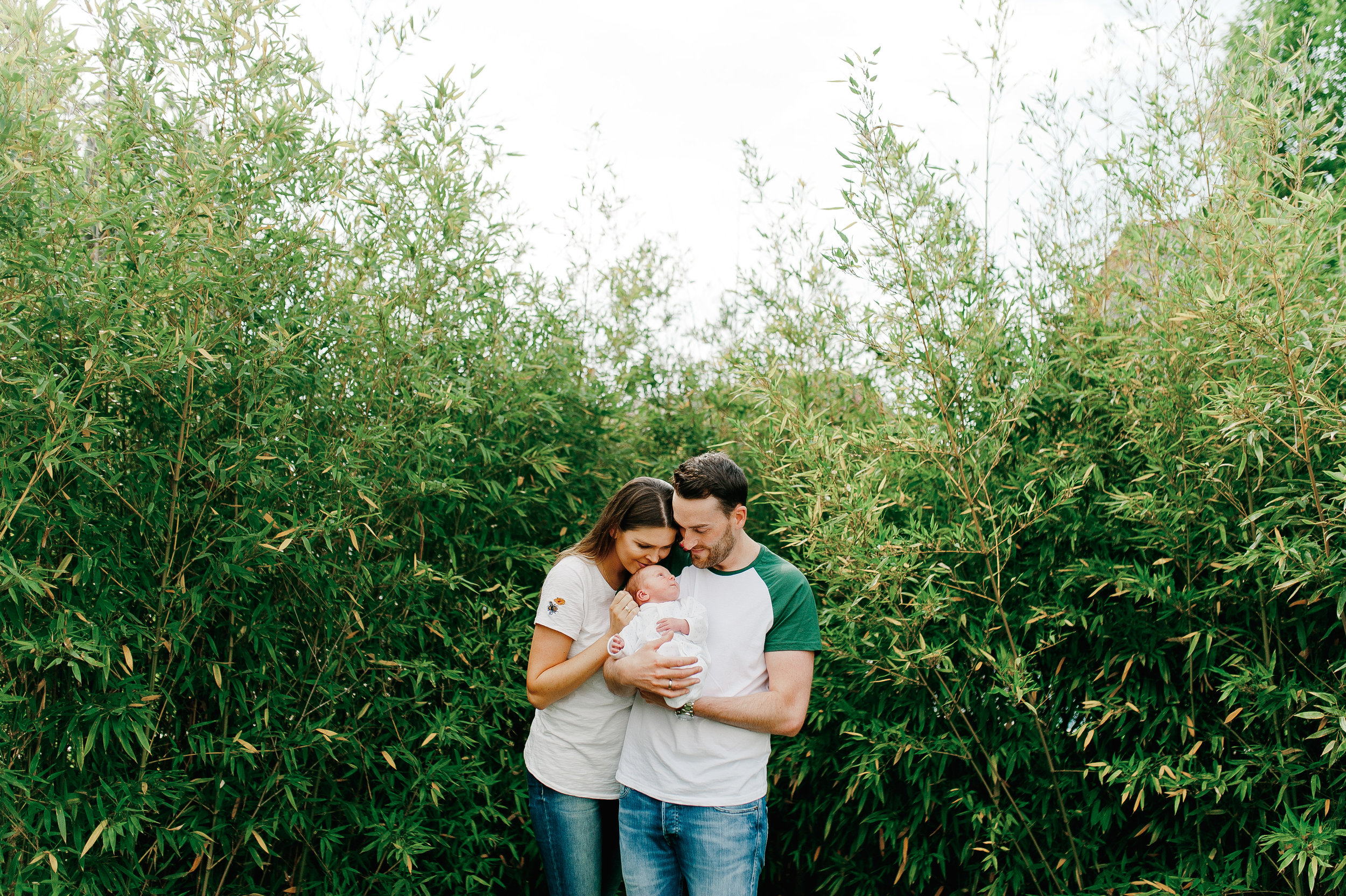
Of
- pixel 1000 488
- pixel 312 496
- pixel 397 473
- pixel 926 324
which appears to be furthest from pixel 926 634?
pixel 312 496

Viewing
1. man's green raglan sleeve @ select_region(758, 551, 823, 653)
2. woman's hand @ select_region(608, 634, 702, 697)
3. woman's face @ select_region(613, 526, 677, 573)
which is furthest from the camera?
woman's face @ select_region(613, 526, 677, 573)

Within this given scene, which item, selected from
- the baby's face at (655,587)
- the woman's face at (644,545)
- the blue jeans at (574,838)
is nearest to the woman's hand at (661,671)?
the baby's face at (655,587)

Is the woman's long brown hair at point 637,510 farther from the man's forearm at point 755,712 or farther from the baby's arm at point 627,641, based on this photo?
the man's forearm at point 755,712

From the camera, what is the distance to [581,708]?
2037mm

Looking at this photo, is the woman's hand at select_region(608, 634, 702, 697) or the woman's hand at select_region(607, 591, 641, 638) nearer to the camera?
the woman's hand at select_region(608, 634, 702, 697)

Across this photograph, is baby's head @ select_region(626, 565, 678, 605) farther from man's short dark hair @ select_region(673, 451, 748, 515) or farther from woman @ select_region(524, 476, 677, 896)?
man's short dark hair @ select_region(673, 451, 748, 515)

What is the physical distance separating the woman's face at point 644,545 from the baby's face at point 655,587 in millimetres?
44

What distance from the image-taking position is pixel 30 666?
1925mm

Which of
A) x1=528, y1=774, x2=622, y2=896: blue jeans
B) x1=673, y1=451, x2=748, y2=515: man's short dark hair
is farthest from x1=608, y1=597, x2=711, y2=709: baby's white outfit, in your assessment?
x1=528, y1=774, x2=622, y2=896: blue jeans

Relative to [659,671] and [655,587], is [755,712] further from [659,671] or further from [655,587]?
[655,587]

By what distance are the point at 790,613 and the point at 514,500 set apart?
1.26 metres

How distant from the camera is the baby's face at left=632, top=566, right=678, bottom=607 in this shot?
1907mm

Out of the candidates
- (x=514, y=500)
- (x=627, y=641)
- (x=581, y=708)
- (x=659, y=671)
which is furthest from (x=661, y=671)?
(x=514, y=500)

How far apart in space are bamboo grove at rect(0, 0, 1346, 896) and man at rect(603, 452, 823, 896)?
23.1 inches
